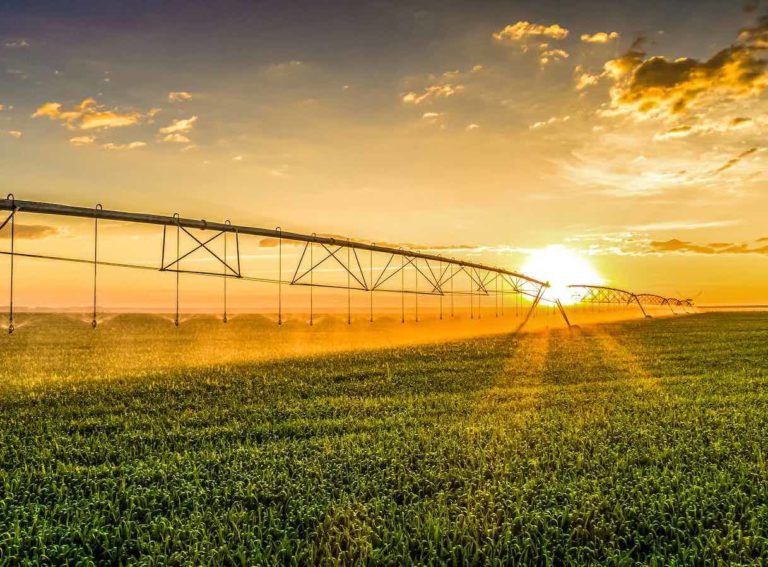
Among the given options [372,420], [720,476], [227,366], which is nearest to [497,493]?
[720,476]

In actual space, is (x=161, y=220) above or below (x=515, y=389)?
above

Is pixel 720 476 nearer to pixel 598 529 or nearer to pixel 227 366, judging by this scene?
pixel 598 529

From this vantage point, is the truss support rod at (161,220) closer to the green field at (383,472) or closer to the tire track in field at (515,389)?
the green field at (383,472)

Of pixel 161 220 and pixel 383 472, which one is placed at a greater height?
pixel 161 220

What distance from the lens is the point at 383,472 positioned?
38.7 ft

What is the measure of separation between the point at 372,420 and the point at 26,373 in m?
24.5

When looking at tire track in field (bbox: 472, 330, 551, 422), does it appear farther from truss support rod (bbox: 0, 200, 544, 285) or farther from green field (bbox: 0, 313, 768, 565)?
truss support rod (bbox: 0, 200, 544, 285)

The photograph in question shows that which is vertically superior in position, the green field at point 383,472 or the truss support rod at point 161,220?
the truss support rod at point 161,220

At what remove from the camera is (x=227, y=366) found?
105ft

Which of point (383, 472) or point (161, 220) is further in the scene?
point (161, 220)

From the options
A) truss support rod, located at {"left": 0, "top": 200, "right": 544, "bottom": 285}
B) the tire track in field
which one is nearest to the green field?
the tire track in field

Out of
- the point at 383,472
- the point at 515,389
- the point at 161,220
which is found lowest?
the point at 515,389

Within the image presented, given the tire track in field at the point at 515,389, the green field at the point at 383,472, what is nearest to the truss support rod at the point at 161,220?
the green field at the point at 383,472

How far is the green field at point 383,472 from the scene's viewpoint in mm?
8539
